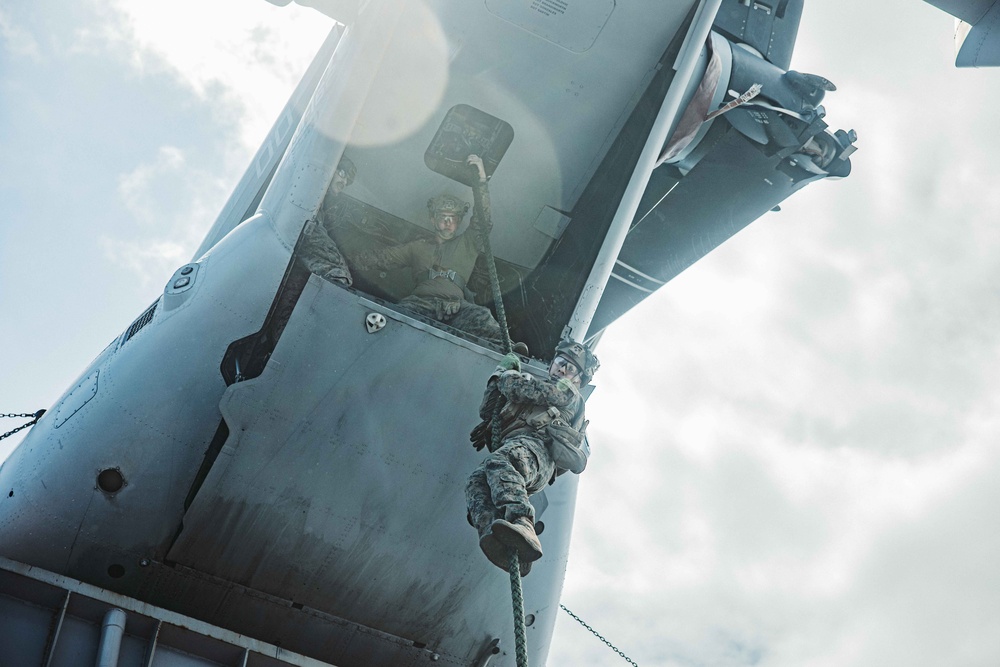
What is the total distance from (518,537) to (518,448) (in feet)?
2.63

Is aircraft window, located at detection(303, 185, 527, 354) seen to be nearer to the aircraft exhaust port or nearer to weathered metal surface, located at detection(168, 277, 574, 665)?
weathered metal surface, located at detection(168, 277, 574, 665)

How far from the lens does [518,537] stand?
4.76m

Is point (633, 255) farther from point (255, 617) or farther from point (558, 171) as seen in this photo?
point (255, 617)

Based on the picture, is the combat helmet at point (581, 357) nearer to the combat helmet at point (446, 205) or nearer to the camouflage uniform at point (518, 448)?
the camouflage uniform at point (518, 448)

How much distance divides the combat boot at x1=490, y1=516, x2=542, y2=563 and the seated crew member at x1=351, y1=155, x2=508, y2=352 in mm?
2159

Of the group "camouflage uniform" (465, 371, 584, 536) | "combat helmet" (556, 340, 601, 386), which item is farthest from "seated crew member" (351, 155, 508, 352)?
"camouflage uniform" (465, 371, 584, 536)

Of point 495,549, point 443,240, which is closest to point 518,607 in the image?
point 495,549

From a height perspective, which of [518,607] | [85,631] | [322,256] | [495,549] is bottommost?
[85,631]

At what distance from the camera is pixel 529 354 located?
23.6 ft

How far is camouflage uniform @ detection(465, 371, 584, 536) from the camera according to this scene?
515cm

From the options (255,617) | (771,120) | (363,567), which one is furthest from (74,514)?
(771,120)

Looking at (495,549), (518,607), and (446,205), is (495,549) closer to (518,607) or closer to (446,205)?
(518,607)

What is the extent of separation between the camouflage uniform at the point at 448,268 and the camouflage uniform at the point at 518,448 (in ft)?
3.34

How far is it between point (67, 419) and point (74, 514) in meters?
0.75
